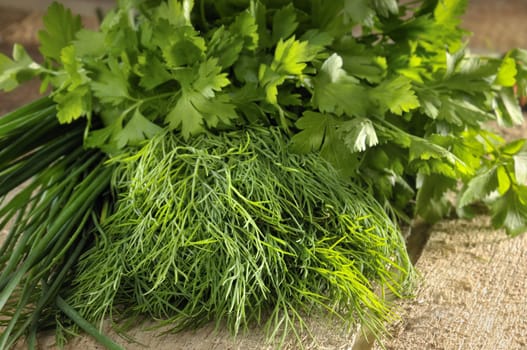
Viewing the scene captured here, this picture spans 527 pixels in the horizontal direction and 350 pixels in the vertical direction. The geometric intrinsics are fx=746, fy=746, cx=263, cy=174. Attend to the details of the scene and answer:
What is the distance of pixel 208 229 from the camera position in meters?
0.87

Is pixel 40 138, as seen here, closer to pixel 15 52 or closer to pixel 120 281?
pixel 15 52

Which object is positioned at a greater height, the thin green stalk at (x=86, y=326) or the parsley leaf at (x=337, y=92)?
the parsley leaf at (x=337, y=92)

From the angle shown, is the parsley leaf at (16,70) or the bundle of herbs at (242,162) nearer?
the bundle of herbs at (242,162)

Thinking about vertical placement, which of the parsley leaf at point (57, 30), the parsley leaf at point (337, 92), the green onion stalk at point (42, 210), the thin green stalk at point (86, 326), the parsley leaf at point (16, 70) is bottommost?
the thin green stalk at point (86, 326)

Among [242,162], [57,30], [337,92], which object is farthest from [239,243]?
[57,30]

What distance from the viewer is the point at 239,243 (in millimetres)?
873

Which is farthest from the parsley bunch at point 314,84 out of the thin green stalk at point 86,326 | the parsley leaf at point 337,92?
the thin green stalk at point 86,326

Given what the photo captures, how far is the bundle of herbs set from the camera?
889 mm

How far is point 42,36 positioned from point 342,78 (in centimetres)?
45

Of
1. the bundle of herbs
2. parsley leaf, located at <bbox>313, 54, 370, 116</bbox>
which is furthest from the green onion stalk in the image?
parsley leaf, located at <bbox>313, 54, 370, 116</bbox>

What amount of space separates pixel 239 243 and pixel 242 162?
0.35 ft

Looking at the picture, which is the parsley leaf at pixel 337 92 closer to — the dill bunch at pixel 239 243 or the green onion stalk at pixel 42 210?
the dill bunch at pixel 239 243

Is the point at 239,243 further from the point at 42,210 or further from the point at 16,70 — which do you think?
the point at 16,70

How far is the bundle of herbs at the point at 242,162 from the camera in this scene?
2.92 ft
